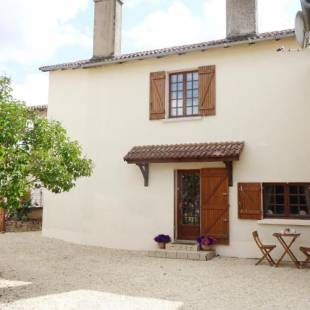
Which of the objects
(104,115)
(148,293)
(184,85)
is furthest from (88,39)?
(148,293)

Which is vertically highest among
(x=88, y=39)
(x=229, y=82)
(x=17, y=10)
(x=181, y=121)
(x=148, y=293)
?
(x=88, y=39)

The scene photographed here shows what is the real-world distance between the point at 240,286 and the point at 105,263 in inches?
143

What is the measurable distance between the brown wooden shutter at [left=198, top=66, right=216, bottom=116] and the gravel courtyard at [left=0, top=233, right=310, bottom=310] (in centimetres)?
404

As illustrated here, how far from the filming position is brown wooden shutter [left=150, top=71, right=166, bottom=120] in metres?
12.3

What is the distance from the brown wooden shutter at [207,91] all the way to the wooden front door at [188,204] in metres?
1.76

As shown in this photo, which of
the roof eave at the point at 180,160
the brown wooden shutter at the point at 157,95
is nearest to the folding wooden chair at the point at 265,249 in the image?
the roof eave at the point at 180,160

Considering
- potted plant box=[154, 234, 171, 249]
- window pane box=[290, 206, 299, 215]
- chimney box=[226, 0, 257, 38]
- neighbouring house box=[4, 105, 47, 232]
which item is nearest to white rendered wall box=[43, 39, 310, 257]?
potted plant box=[154, 234, 171, 249]

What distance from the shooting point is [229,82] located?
11.6 metres

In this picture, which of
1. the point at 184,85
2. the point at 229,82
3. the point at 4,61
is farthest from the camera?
the point at 184,85

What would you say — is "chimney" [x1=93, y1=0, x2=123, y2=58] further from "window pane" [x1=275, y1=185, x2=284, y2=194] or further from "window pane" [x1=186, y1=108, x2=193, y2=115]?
"window pane" [x1=275, y1=185, x2=284, y2=194]

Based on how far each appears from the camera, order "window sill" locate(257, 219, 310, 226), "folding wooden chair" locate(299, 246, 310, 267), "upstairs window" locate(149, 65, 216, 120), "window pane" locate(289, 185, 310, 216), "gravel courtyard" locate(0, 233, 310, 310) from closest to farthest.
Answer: "gravel courtyard" locate(0, 233, 310, 310) < "folding wooden chair" locate(299, 246, 310, 267) < "window sill" locate(257, 219, 310, 226) < "window pane" locate(289, 185, 310, 216) < "upstairs window" locate(149, 65, 216, 120)

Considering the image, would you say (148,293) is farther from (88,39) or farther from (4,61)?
(88,39)

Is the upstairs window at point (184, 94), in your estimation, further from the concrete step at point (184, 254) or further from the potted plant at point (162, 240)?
the concrete step at point (184, 254)

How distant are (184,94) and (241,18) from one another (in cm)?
270
